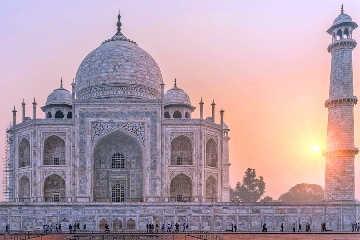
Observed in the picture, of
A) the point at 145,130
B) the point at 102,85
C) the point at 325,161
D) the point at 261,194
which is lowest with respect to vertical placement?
the point at 261,194

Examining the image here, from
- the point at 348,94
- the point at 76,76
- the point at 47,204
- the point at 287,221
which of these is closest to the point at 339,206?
the point at 287,221

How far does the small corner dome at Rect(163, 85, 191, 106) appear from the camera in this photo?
122 feet

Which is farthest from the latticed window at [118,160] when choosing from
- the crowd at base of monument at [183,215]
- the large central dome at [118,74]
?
the crowd at base of monument at [183,215]

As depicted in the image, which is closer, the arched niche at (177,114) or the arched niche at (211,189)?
the arched niche at (211,189)

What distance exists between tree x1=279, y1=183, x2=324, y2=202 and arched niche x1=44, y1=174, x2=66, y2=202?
Result: 45523mm

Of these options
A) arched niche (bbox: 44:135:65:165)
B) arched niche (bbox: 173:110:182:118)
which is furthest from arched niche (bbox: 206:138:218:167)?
arched niche (bbox: 44:135:65:165)

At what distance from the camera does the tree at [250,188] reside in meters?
69.8

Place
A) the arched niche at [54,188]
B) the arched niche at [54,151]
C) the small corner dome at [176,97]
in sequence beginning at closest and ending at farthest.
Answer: the arched niche at [54,188]
the arched niche at [54,151]
the small corner dome at [176,97]

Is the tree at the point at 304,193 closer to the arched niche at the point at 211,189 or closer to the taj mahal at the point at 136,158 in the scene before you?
the taj mahal at the point at 136,158

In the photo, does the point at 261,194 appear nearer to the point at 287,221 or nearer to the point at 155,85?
the point at 155,85

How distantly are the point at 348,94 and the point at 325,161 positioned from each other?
4.04m

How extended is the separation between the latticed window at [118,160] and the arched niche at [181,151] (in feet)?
11.4

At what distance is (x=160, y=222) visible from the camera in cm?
2652

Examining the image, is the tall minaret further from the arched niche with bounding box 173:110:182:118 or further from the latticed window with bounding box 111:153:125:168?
the latticed window with bounding box 111:153:125:168
